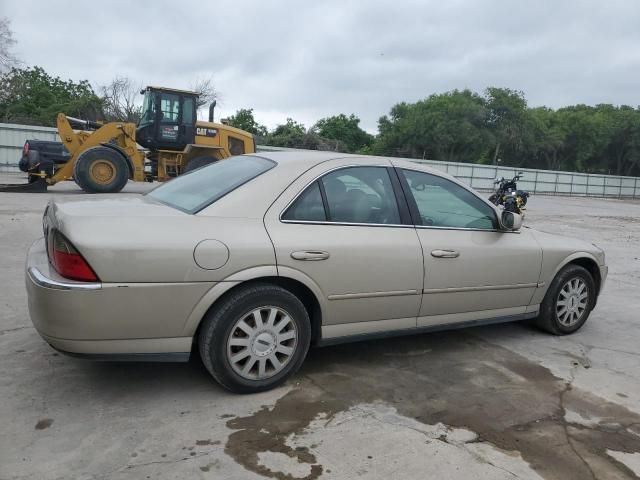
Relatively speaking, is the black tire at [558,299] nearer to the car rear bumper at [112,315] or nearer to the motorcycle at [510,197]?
the car rear bumper at [112,315]

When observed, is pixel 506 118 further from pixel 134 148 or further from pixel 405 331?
pixel 405 331

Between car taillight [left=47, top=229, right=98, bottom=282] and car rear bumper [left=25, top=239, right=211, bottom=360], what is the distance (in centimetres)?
4

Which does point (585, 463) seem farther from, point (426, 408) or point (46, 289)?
point (46, 289)

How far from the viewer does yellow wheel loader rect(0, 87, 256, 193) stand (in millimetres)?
13344

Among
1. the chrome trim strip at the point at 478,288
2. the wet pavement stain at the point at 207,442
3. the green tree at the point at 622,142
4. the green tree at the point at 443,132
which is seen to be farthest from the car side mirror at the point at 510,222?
the green tree at the point at 622,142

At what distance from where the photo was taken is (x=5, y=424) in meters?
2.76

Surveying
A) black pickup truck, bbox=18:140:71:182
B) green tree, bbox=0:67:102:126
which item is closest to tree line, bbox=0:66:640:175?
green tree, bbox=0:67:102:126

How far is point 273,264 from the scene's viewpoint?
3.15 metres

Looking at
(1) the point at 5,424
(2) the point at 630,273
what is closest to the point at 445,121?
(2) the point at 630,273

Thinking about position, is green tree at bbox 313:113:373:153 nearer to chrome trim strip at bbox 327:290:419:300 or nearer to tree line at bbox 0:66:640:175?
tree line at bbox 0:66:640:175

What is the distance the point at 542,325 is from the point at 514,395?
1.48 m

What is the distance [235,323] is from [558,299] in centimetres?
299

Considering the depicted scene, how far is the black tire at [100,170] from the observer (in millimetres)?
13086

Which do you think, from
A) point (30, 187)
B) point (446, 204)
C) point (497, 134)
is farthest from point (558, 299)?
point (497, 134)
